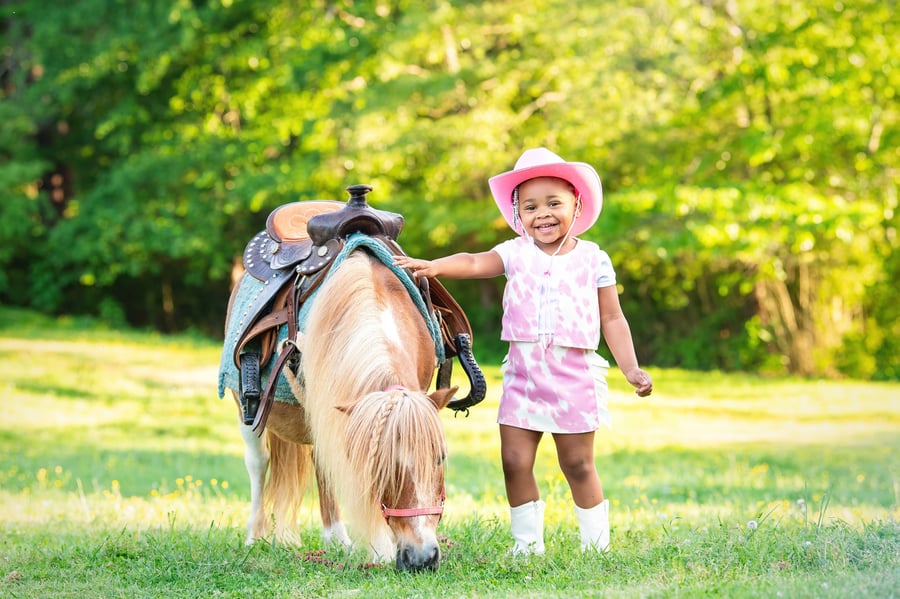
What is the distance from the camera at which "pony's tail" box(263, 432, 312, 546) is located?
4.92 metres

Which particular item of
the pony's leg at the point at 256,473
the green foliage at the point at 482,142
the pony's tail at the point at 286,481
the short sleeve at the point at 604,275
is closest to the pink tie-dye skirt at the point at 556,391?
the short sleeve at the point at 604,275

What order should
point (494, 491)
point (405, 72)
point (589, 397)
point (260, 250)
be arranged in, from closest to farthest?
1. point (589, 397)
2. point (260, 250)
3. point (494, 491)
4. point (405, 72)

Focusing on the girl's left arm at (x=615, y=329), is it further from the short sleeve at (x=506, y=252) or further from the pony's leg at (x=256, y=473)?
the pony's leg at (x=256, y=473)

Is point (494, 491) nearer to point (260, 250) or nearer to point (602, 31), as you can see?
point (260, 250)

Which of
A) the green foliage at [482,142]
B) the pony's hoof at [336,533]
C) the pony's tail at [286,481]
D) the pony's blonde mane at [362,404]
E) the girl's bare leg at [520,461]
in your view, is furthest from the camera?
the green foliage at [482,142]

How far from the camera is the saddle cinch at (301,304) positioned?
164 inches

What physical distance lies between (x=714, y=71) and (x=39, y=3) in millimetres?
14678

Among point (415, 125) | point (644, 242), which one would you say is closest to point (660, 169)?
point (644, 242)

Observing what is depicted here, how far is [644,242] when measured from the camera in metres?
16.9

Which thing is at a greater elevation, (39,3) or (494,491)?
(39,3)

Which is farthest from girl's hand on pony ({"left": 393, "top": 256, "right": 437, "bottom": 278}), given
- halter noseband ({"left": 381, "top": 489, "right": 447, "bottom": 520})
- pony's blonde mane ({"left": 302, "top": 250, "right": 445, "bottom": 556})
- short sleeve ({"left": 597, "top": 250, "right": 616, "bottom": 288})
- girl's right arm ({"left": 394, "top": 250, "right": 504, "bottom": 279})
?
halter noseband ({"left": 381, "top": 489, "right": 447, "bottom": 520})

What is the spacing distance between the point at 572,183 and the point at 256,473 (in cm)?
216

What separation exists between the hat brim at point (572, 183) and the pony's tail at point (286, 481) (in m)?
1.66

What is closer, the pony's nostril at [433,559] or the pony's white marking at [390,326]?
the pony's nostril at [433,559]
